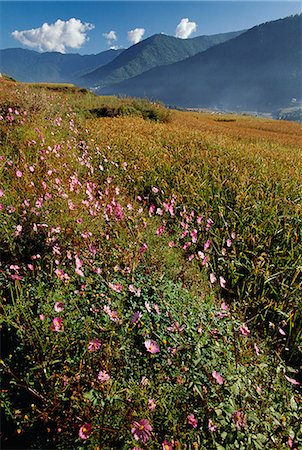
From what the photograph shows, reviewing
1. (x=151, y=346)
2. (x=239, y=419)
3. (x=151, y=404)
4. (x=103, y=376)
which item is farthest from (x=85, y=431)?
(x=239, y=419)

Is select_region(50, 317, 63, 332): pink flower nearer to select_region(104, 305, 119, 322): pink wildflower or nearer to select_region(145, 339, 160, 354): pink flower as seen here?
select_region(104, 305, 119, 322): pink wildflower

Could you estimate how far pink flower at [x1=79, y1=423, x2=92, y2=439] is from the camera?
2002mm

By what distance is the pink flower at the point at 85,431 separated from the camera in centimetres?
200

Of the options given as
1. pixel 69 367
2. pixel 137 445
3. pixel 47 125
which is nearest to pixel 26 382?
pixel 69 367

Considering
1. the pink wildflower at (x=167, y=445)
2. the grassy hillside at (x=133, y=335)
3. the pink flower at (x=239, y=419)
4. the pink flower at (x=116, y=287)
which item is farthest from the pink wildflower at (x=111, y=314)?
the pink flower at (x=239, y=419)

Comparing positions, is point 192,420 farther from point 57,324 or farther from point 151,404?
point 57,324

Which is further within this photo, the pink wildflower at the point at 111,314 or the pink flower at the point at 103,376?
the pink wildflower at the point at 111,314

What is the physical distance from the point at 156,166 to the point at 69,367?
17.2 ft

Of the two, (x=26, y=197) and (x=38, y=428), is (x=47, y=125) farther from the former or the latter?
(x=38, y=428)

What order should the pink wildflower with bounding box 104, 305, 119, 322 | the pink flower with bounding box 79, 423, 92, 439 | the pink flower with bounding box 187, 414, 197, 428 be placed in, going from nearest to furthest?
the pink flower with bounding box 79, 423, 92, 439
the pink flower with bounding box 187, 414, 197, 428
the pink wildflower with bounding box 104, 305, 119, 322

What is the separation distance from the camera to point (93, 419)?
2.19 meters

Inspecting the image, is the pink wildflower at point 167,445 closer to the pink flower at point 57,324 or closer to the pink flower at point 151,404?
the pink flower at point 151,404

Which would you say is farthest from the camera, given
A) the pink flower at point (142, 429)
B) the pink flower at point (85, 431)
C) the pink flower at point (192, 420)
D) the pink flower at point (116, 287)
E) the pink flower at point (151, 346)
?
the pink flower at point (116, 287)

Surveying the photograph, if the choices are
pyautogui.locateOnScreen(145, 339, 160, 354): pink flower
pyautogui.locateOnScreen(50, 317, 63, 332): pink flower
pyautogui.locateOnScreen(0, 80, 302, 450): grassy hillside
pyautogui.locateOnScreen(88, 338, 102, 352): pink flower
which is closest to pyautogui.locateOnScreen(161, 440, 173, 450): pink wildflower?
pyautogui.locateOnScreen(0, 80, 302, 450): grassy hillside
